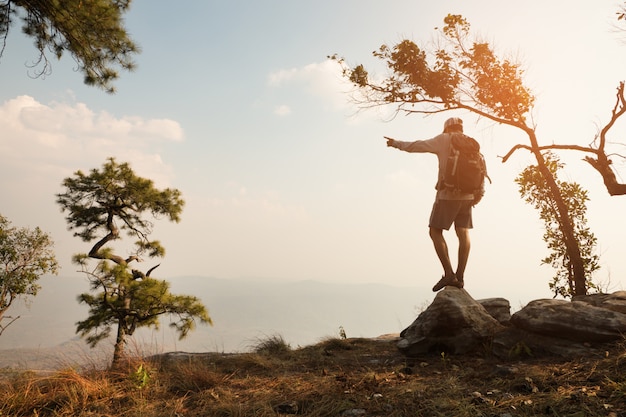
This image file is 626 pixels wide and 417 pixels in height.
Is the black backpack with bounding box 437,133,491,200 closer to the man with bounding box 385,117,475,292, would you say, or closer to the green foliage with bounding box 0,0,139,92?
the man with bounding box 385,117,475,292

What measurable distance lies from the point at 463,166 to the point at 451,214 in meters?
0.81

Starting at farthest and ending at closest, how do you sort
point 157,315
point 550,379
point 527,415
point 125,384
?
point 157,315 → point 125,384 → point 550,379 → point 527,415

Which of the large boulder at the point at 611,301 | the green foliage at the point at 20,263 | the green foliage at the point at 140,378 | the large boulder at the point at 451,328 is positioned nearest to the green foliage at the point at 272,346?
the large boulder at the point at 451,328

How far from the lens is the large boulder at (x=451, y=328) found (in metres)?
5.23

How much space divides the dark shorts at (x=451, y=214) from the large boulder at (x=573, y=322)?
64.3 inches

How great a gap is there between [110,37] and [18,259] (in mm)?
19368

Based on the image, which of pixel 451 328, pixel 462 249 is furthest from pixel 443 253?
pixel 451 328

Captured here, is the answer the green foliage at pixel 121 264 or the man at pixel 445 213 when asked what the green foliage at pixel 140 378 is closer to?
the man at pixel 445 213

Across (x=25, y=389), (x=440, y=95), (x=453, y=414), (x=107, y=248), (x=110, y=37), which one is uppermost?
(x=110, y=37)

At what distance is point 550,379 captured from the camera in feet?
11.3

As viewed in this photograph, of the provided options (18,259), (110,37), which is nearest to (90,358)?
(110,37)

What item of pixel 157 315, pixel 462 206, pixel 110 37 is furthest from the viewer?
pixel 157 315

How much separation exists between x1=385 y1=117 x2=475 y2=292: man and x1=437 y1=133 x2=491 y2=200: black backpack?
0.27 feet

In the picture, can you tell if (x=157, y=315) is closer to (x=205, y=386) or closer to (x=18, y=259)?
(x=18, y=259)
